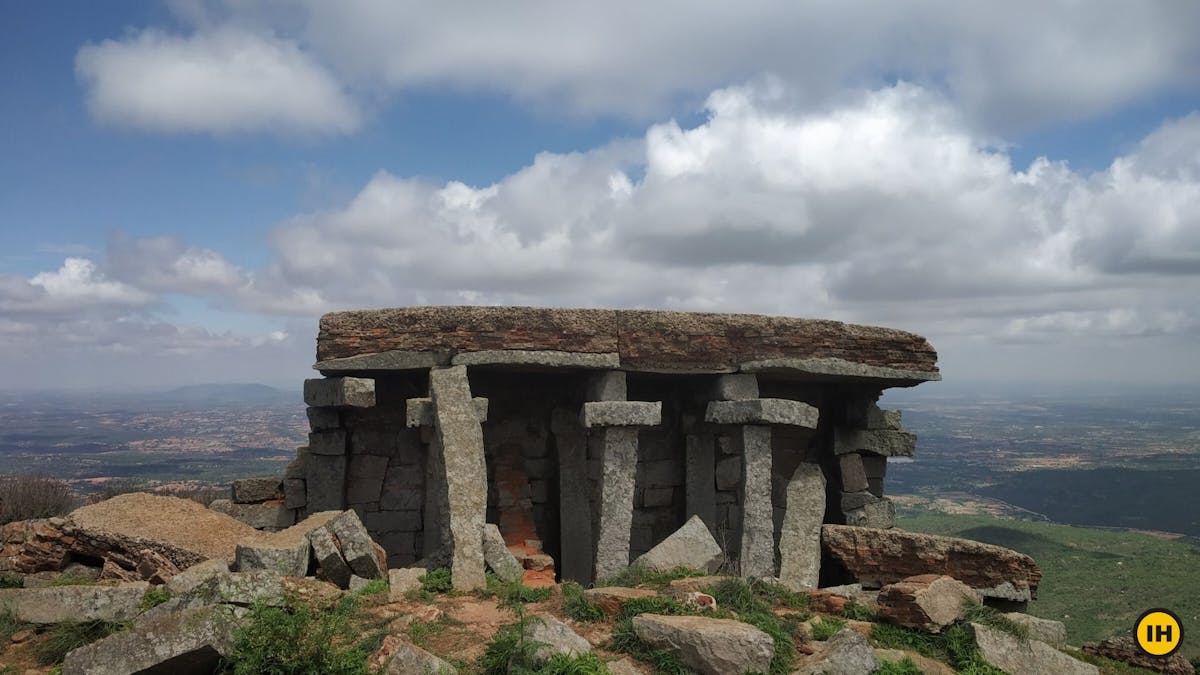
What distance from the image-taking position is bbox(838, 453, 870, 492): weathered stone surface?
1299 cm

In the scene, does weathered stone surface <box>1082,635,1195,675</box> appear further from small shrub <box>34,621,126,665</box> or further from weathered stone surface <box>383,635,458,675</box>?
small shrub <box>34,621,126,665</box>

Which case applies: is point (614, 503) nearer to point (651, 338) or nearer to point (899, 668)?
point (651, 338)

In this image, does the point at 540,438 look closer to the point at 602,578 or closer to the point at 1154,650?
the point at 602,578

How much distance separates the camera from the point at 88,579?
331 inches

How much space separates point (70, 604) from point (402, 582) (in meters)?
2.90

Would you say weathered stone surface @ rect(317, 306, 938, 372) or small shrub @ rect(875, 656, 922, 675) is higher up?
weathered stone surface @ rect(317, 306, 938, 372)

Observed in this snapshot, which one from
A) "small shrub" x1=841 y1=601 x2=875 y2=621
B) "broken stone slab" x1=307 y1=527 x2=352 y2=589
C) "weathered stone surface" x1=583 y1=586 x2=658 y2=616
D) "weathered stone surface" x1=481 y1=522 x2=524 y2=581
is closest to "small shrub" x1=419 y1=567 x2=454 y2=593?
"weathered stone surface" x1=481 y1=522 x2=524 y2=581

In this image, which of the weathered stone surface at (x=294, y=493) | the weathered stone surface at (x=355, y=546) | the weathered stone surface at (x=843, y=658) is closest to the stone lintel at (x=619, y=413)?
the weathered stone surface at (x=355, y=546)

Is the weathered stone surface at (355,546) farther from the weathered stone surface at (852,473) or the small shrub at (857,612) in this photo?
the weathered stone surface at (852,473)

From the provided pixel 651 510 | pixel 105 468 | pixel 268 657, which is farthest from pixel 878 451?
pixel 105 468

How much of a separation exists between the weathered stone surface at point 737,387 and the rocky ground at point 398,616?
8.66ft

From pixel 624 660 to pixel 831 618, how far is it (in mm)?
2694

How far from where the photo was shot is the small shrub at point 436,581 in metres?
8.49

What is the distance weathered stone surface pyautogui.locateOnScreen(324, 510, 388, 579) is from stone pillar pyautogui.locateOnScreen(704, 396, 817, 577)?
4.90 meters
